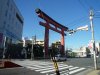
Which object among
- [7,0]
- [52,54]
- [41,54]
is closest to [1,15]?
[7,0]

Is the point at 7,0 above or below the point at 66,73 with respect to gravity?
above

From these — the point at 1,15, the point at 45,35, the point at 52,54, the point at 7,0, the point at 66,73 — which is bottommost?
the point at 66,73

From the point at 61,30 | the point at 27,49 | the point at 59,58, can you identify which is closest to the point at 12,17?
the point at 27,49

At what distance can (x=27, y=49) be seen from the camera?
71.9m

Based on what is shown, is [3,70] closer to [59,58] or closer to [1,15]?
[59,58]

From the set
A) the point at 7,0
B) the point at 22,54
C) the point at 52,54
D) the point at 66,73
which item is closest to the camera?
the point at 52,54

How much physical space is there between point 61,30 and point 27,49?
13885 millimetres

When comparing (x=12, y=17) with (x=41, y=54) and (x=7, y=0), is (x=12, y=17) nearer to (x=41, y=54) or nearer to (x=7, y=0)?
(x=7, y=0)

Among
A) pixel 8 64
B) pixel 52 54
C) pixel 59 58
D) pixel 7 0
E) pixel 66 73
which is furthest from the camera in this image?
pixel 7 0

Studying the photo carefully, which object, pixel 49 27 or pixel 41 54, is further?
pixel 41 54

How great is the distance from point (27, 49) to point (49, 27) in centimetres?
1475

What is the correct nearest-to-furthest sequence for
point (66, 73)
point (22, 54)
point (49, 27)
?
point (66, 73), point (49, 27), point (22, 54)

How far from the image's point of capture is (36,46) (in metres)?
71.8

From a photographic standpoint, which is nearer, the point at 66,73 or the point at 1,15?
the point at 66,73
